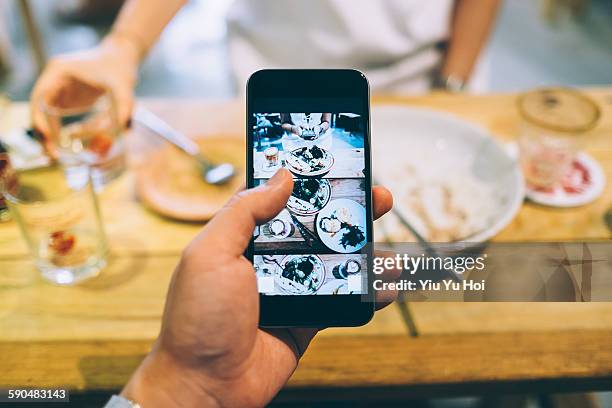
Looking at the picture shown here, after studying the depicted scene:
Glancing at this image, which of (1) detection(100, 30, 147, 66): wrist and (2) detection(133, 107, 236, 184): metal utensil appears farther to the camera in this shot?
(1) detection(100, 30, 147, 66): wrist

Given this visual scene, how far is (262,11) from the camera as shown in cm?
128

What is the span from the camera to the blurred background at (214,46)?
253 centimetres

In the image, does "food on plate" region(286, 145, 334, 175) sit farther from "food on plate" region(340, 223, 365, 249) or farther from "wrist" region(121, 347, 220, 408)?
"wrist" region(121, 347, 220, 408)

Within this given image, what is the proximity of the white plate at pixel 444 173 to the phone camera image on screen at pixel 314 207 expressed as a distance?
224mm

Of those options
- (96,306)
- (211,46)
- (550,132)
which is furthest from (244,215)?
(211,46)

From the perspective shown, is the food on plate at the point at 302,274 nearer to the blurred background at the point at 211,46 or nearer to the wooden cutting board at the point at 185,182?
the wooden cutting board at the point at 185,182

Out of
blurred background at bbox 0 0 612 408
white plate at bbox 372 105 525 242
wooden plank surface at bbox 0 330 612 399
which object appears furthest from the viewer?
blurred background at bbox 0 0 612 408

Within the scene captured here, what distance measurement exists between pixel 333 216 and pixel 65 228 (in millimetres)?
387

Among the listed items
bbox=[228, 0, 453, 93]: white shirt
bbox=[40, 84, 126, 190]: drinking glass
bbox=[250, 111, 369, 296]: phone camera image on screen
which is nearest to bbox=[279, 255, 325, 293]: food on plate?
bbox=[250, 111, 369, 296]: phone camera image on screen

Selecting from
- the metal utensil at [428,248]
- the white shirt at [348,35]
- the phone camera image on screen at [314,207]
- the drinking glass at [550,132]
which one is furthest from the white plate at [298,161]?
the white shirt at [348,35]

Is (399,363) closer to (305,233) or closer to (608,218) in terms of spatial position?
(305,233)

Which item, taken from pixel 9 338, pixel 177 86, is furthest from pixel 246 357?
pixel 177 86

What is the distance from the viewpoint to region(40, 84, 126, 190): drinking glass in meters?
0.92

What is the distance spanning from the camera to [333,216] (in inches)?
23.7
